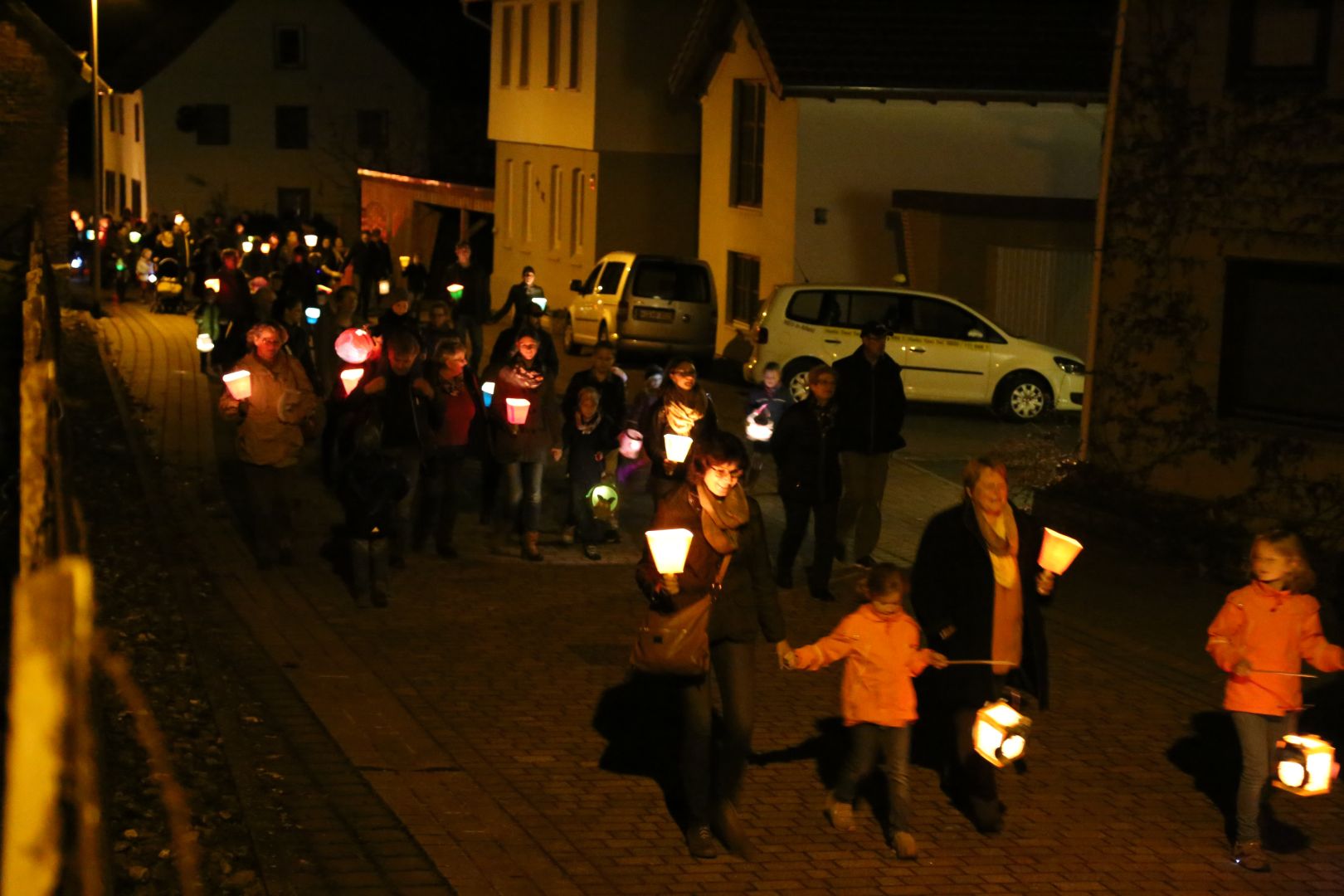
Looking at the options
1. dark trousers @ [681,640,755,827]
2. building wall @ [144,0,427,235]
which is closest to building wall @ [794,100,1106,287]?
dark trousers @ [681,640,755,827]

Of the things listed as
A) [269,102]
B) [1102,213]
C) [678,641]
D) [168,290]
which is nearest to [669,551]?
[678,641]

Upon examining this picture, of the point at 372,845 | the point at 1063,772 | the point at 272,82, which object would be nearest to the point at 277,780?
the point at 372,845

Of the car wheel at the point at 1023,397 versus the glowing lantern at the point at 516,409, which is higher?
the glowing lantern at the point at 516,409

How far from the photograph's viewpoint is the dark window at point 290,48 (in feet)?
202

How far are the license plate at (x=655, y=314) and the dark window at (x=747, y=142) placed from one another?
2.44 meters

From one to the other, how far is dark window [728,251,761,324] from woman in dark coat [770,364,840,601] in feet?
56.5

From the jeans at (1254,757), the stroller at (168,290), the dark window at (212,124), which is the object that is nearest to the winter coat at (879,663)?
the jeans at (1254,757)

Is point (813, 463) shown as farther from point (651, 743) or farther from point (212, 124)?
point (212, 124)

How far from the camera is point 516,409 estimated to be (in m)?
12.9

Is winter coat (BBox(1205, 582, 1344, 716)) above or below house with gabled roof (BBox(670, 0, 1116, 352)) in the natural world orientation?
below

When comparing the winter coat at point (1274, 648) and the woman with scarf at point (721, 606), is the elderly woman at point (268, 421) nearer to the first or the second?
the woman with scarf at point (721, 606)

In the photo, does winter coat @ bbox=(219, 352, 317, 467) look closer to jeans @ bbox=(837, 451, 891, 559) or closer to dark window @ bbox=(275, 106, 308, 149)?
jeans @ bbox=(837, 451, 891, 559)

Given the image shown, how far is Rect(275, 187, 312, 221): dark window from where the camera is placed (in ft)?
206

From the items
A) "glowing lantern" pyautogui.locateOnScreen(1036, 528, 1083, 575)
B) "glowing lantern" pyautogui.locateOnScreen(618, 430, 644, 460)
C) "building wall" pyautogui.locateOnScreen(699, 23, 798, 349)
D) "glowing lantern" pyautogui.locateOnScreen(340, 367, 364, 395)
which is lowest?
"glowing lantern" pyautogui.locateOnScreen(618, 430, 644, 460)
